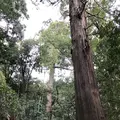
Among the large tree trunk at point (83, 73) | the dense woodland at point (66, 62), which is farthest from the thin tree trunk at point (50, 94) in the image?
the large tree trunk at point (83, 73)

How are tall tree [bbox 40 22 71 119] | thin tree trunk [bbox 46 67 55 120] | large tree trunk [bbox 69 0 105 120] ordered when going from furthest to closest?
thin tree trunk [bbox 46 67 55 120]
tall tree [bbox 40 22 71 119]
large tree trunk [bbox 69 0 105 120]

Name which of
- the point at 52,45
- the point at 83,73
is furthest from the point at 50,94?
the point at 83,73

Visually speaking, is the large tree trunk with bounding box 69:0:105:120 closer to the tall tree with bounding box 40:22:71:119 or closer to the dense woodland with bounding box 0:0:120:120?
the dense woodland with bounding box 0:0:120:120

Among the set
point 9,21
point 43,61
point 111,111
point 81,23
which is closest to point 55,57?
point 43,61

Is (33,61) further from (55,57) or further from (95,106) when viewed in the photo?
(95,106)

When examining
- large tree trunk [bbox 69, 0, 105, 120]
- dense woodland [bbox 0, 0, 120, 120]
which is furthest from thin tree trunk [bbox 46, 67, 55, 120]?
large tree trunk [bbox 69, 0, 105, 120]

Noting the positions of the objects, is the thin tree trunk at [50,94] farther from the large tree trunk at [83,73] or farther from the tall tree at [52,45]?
the large tree trunk at [83,73]

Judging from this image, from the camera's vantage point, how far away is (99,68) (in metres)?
7.53

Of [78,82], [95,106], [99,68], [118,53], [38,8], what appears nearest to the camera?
[95,106]

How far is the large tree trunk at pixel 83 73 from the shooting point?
2.44 meters

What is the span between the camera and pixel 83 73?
2693mm

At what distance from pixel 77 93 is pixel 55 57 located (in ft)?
33.4

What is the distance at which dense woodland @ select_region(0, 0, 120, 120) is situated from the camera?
275 cm

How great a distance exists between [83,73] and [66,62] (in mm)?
12401
